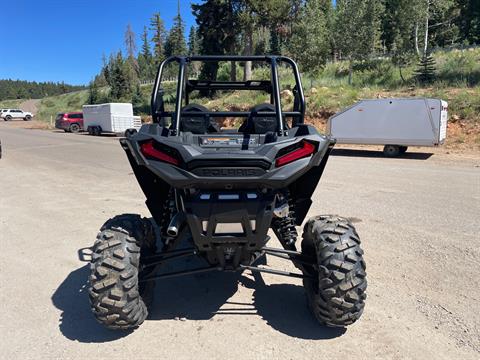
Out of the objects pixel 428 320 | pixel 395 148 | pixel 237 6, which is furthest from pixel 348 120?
pixel 237 6

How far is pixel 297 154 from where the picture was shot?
9.30ft

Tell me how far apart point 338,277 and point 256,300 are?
1053mm

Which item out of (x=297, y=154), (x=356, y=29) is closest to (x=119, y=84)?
(x=356, y=29)

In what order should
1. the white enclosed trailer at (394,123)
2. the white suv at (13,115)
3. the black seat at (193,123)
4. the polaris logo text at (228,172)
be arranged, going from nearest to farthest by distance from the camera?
the polaris logo text at (228,172), the black seat at (193,123), the white enclosed trailer at (394,123), the white suv at (13,115)

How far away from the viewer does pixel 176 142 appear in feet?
9.12

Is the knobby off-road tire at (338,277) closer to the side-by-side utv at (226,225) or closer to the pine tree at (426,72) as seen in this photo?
the side-by-side utv at (226,225)

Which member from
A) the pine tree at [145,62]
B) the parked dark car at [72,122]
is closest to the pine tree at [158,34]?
the pine tree at [145,62]

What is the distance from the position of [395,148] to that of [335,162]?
3.71m

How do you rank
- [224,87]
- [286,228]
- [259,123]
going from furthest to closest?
[224,87] < [259,123] < [286,228]

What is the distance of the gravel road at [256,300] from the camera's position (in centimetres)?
300

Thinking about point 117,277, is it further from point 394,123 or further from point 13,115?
point 13,115

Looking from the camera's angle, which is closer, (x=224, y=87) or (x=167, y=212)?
(x=167, y=212)

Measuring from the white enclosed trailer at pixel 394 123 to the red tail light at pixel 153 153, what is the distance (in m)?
14.0

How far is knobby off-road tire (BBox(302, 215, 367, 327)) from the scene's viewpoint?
2.93m
